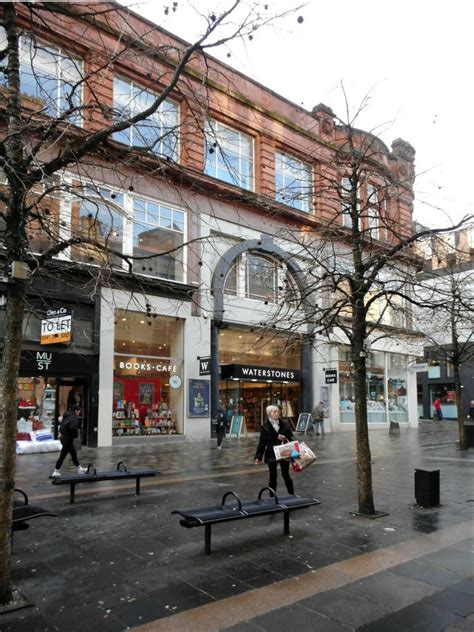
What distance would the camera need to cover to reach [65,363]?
18.7 m

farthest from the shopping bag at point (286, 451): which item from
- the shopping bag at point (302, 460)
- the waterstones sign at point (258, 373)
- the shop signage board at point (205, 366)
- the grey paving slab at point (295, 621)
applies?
the waterstones sign at point (258, 373)

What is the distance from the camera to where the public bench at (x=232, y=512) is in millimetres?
5980

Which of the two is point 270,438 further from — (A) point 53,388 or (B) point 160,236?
(B) point 160,236

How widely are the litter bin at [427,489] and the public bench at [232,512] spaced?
2414mm

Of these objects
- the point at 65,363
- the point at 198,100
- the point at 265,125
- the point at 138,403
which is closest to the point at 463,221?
the point at 198,100

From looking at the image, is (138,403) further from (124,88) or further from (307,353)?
(124,88)

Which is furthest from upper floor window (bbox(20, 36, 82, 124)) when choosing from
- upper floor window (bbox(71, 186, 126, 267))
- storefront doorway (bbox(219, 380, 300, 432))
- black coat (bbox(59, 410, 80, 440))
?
storefront doorway (bbox(219, 380, 300, 432))

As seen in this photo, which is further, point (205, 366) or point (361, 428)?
point (205, 366)

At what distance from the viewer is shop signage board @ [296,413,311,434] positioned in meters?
25.7

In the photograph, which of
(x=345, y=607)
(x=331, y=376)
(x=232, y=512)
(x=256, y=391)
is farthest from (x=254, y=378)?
(x=345, y=607)

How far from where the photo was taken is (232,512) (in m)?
6.33

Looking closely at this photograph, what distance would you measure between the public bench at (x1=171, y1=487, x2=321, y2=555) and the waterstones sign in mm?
17058

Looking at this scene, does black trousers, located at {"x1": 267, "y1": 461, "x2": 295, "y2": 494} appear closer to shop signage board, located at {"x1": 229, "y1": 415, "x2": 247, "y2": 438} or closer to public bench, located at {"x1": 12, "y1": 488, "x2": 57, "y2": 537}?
public bench, located at {"x1": 12, "y1": 488, "x2": 57, "y2": 537}

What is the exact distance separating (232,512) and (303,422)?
2001cm
